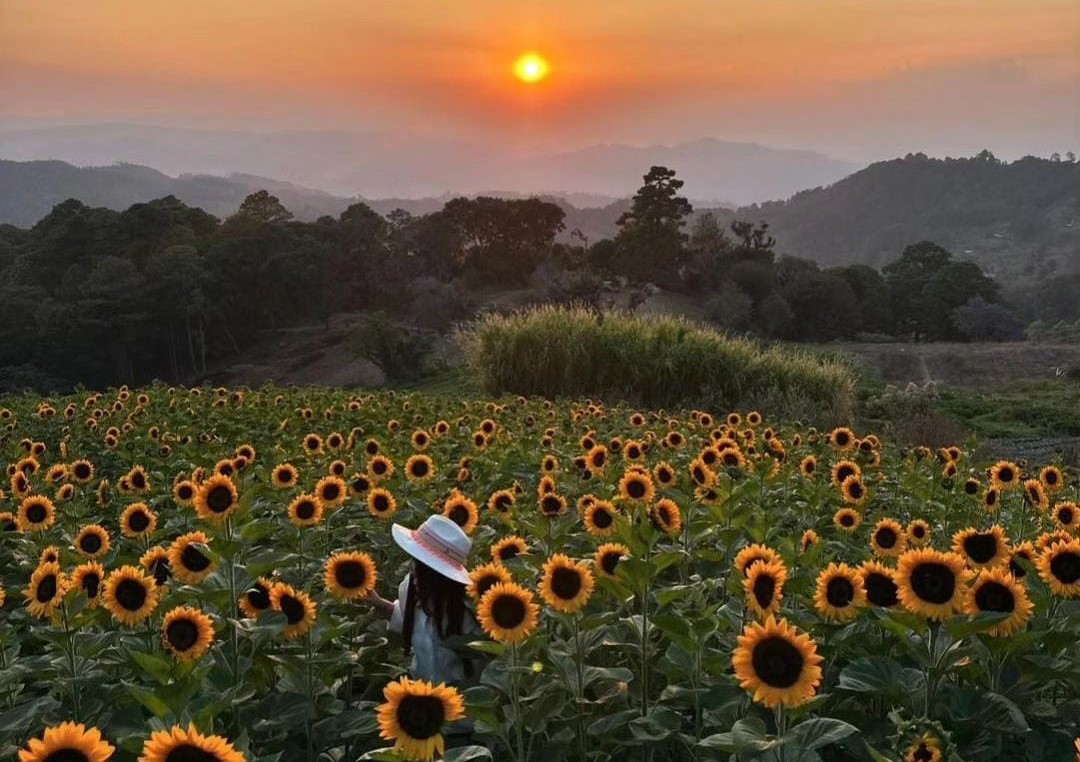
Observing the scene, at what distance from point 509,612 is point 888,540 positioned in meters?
1.91

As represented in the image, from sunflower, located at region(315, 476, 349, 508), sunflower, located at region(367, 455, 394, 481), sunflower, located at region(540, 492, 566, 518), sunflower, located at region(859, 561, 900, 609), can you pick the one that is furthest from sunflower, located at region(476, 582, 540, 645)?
sunflower, located at region(367, 455, 394, 481)

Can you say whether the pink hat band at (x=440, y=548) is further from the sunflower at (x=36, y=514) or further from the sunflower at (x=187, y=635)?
the sunflower at (x=36, y=514)

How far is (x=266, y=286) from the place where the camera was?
5525cm

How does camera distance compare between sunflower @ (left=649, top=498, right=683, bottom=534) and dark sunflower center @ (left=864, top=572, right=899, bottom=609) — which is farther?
sunflower @ (left=649, top=498, right=683, bottom=534)

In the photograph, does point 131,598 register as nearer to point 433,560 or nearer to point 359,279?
point 433,560

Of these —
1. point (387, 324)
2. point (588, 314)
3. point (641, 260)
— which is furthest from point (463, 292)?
point (588, 314)

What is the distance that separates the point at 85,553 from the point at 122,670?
95 centimetres

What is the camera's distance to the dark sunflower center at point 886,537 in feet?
13.3

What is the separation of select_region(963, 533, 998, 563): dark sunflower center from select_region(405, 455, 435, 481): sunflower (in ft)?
10.4

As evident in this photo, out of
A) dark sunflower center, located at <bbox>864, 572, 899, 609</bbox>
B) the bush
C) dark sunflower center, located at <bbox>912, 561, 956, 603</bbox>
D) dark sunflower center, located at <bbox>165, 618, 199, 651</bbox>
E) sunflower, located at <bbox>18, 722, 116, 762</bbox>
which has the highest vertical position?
dark sunflower center, located at <bbox>912, 561, 956, 603</bbox>

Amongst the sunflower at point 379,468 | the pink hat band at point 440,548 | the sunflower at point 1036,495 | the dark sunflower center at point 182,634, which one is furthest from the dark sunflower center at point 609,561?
the sunflower at point 1036,495

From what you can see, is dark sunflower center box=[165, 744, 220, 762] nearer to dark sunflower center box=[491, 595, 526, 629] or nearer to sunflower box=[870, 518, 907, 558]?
dark sunflower center box=[491, 595, 526, 629]

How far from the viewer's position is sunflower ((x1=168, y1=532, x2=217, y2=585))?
367 centimetres

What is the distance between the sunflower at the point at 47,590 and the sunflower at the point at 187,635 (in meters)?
0.58
